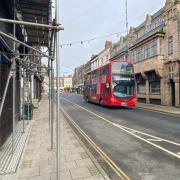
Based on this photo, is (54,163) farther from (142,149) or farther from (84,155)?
(142,149)

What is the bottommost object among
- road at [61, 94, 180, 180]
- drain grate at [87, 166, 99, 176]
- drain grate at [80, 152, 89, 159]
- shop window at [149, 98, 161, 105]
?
road at [61, 94, 180, 180]

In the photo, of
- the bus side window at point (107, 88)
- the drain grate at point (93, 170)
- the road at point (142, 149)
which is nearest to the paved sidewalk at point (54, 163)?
the drain grate at point (93, 170)

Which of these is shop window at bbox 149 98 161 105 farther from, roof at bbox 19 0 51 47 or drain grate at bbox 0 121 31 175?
roof at bbox 19 0 51 47

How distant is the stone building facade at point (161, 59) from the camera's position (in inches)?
911

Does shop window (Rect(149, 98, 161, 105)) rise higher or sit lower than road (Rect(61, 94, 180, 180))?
higher

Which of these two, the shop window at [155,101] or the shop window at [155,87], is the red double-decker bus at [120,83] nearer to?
the shop window at [155,101]

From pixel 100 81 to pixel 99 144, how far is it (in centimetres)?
1610

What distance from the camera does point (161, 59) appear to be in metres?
25.4

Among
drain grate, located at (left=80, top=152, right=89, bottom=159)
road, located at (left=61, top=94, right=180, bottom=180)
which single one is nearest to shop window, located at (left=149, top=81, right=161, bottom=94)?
road, located at (left=61, top=94, right=180, bottom=180)

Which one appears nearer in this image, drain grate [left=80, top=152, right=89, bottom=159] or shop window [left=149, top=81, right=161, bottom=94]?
drain grate [left=80, top=152, right=89, bottom=159]

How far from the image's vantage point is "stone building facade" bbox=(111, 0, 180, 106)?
75.9 feet

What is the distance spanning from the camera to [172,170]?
5.44m

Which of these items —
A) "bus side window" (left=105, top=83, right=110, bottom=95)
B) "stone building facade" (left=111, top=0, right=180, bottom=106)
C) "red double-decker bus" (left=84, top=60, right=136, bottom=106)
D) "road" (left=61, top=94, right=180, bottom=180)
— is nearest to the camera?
"road" (left=61, top=94, right=180, bottom=180)

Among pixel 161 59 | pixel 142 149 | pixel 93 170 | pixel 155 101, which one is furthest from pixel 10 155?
pixel 155 101
